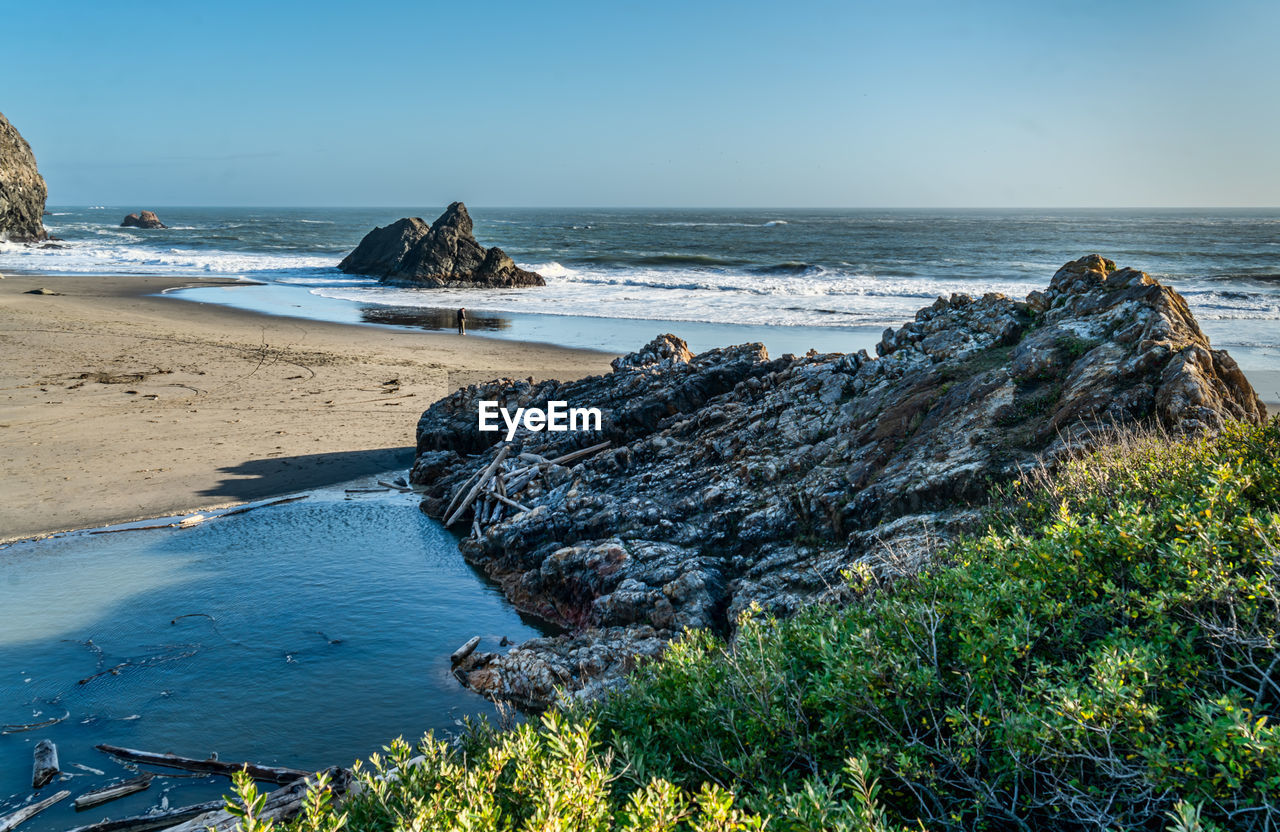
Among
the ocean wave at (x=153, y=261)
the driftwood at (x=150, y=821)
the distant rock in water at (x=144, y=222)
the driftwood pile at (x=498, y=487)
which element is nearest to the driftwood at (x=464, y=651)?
the driftwood at (x=150, y=821)

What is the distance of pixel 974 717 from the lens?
4066mm

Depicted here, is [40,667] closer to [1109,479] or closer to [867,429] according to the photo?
[867,429]

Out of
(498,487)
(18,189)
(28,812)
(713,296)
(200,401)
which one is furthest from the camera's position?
(18,189)

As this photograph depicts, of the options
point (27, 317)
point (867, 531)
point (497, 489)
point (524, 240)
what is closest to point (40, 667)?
point (497, 489)

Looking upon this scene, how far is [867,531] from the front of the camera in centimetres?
901

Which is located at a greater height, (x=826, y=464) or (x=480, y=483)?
(x=826, y=464)

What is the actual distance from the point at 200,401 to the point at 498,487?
10.7 m

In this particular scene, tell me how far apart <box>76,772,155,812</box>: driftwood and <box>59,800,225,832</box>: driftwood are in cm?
35

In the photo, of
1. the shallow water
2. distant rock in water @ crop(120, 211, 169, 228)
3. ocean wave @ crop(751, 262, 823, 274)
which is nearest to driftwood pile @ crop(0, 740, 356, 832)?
the shallow water

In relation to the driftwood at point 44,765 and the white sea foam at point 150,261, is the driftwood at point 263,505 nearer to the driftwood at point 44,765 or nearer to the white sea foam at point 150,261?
the driftwood at point 44,765

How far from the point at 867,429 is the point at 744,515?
6.57 ft

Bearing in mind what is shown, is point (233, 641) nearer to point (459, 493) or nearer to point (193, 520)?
point (193, 520)

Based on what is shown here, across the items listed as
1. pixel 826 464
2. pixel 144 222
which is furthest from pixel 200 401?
pixel 144 222

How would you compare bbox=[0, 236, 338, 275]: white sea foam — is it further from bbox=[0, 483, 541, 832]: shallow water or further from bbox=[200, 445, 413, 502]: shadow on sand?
bbox=[0, 483, 541, 832]: shallow water
